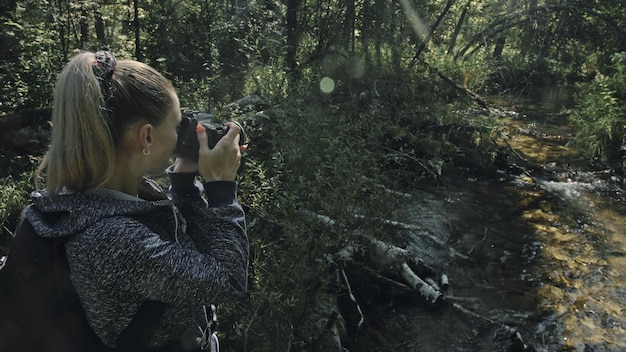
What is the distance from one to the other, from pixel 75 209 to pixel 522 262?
18.0ft

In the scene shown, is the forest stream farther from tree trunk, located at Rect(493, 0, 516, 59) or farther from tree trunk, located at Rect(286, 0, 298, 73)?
tree trunk, located at Rect(493, 0, 516, 59)

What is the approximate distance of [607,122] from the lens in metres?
8.78

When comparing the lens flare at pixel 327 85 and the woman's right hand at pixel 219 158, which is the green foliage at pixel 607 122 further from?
the woman's right hand at pixel 219 158

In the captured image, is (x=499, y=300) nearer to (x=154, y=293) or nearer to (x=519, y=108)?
(x=154, y=293)

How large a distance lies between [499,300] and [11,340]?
4.69m

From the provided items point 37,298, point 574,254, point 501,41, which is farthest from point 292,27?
point 501,41

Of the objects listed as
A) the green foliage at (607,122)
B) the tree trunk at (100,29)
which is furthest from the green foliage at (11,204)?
A: the green foliage at (607,122)

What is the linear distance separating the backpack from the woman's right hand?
1.66 ft

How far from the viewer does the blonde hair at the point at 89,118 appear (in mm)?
1250

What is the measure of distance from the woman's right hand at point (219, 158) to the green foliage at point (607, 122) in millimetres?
8700

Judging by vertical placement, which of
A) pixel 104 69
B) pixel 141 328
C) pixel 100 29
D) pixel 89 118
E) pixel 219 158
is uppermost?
pixel 104 69

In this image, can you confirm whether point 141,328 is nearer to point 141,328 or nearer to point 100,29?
point 141,328

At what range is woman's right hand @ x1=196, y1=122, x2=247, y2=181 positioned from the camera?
1.55 metres

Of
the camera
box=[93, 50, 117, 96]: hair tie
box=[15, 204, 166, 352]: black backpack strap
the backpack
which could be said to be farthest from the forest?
box=[93, 50, 117, 96]: hair tie
